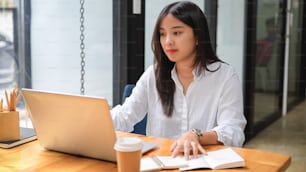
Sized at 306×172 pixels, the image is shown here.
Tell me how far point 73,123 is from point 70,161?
0.39 ft

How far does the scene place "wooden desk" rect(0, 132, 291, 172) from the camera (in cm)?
117

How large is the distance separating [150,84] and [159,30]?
0.77ft

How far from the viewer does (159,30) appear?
173cm

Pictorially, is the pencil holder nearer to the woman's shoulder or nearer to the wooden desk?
the wooden desk

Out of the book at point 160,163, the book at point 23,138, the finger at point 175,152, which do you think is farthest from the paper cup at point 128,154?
the book at point 23,138

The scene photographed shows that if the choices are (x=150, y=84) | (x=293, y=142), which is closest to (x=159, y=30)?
(x=150, y=84)

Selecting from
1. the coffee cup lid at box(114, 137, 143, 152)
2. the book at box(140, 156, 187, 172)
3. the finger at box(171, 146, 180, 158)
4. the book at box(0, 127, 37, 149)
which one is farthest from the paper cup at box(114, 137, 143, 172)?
the book at box(0, 127, 37, 149)

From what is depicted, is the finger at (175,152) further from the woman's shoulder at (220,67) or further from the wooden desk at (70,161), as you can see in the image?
the woman's shoulder at (220,67)

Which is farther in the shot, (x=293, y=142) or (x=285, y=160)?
(x=293, y=142)

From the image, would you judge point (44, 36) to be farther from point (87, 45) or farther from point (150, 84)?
point (150, 84)

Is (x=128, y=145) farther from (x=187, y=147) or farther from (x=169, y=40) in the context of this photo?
(x=169, y=40)

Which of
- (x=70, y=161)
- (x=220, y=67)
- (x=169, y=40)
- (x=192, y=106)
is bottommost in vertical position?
(x=70, y=161)

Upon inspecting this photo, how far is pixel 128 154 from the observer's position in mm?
1000

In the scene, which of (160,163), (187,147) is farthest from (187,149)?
(160,163)
